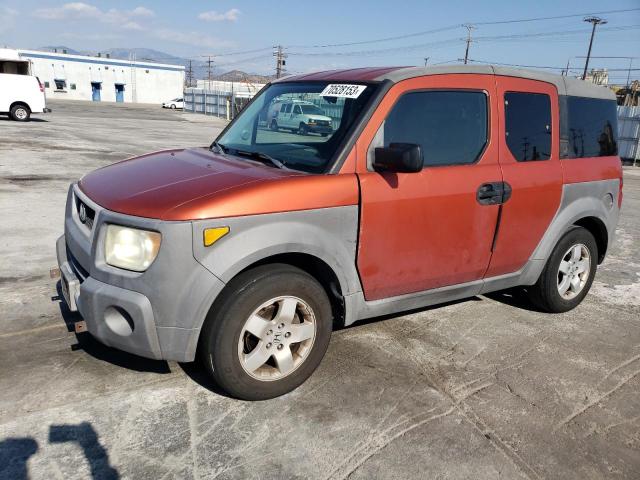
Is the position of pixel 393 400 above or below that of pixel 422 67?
below

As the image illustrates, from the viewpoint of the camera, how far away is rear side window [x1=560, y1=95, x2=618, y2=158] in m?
4.16

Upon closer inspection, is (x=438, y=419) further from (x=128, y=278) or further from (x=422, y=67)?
(x=422, y=67)

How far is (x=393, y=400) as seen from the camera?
309 centimetres

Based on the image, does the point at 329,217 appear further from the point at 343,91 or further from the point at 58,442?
the point at 58,442

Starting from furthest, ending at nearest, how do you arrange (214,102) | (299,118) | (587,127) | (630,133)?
1. (214,102)
2. (630,133)
3. (587,127)
4. (299,118)

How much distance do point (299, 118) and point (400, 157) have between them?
94 centimetres

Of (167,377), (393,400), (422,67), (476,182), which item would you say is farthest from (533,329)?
(167,377)

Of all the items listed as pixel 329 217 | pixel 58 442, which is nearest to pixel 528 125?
pixel 329 217

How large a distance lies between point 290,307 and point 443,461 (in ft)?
3.65

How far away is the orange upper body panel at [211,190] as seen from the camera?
8.70 feet

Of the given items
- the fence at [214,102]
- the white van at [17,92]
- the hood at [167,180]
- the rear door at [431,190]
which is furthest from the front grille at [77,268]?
the fence at [214,102]

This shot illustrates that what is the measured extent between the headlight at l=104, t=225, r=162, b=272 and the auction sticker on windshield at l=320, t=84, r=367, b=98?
5.03 feet

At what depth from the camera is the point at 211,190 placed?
275cm

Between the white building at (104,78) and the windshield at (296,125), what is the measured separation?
231ft
